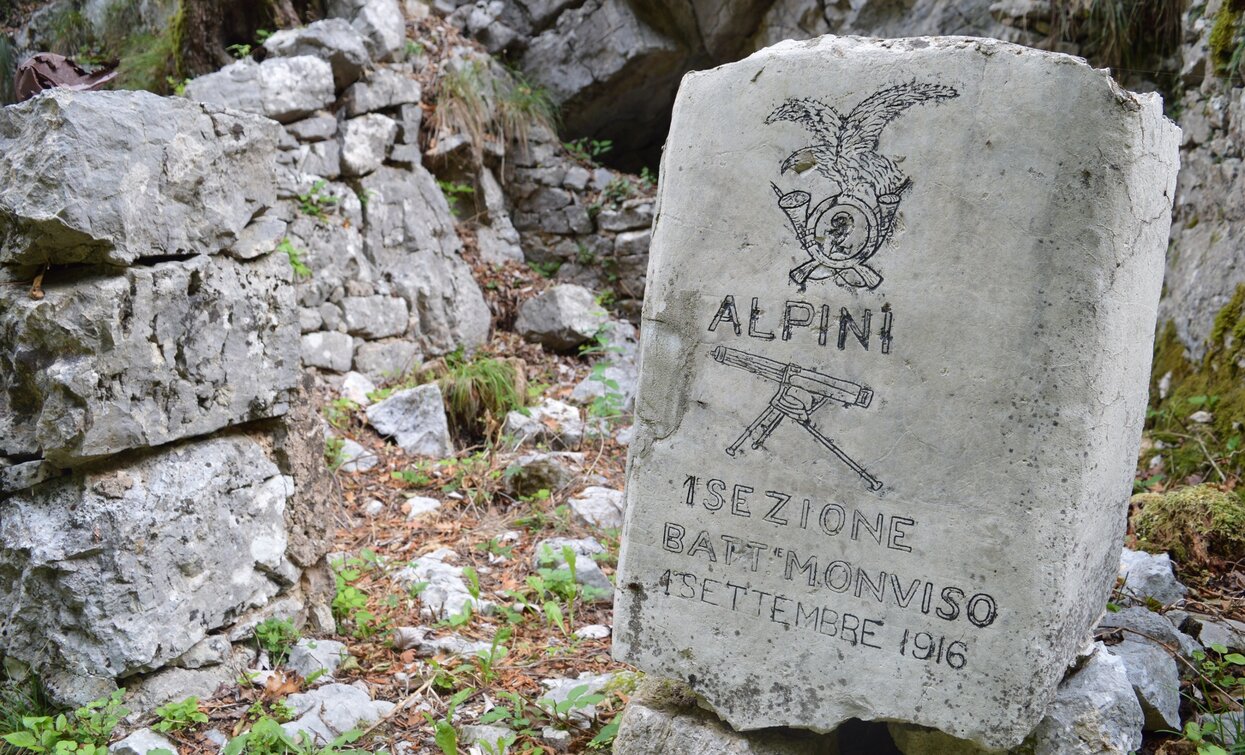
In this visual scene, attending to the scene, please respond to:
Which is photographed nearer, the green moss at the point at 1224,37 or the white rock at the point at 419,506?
the green moss at the point at 1224,37

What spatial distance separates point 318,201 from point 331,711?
3936 millimetres

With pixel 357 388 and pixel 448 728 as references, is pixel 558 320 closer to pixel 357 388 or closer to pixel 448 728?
pixel 357 388

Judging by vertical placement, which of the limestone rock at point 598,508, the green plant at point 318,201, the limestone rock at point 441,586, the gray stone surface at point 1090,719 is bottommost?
the limestone rock at point 441,586

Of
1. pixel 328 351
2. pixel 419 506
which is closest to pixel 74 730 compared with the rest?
pixel 419 506

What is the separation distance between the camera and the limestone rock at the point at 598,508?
4.23 m

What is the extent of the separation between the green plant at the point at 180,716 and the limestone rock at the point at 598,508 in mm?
1949

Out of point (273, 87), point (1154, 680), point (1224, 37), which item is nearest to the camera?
point (1154, 680)

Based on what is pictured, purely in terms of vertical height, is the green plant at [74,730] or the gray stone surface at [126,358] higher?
the gray stone surface at [126,358]

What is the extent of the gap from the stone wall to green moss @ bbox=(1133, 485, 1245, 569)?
314 cm

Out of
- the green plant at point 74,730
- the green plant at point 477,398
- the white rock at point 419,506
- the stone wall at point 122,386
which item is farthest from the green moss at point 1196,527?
the green plant at point 74,730

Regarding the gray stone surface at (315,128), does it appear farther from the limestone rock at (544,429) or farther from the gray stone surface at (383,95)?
the limestone rock at (544,429)

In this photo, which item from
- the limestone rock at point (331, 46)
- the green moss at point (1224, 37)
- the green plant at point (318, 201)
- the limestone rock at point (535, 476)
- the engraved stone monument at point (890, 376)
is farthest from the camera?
the limestone rock at point (331, 46)

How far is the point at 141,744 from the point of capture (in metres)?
2.40

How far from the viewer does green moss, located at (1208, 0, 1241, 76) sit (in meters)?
4.15
